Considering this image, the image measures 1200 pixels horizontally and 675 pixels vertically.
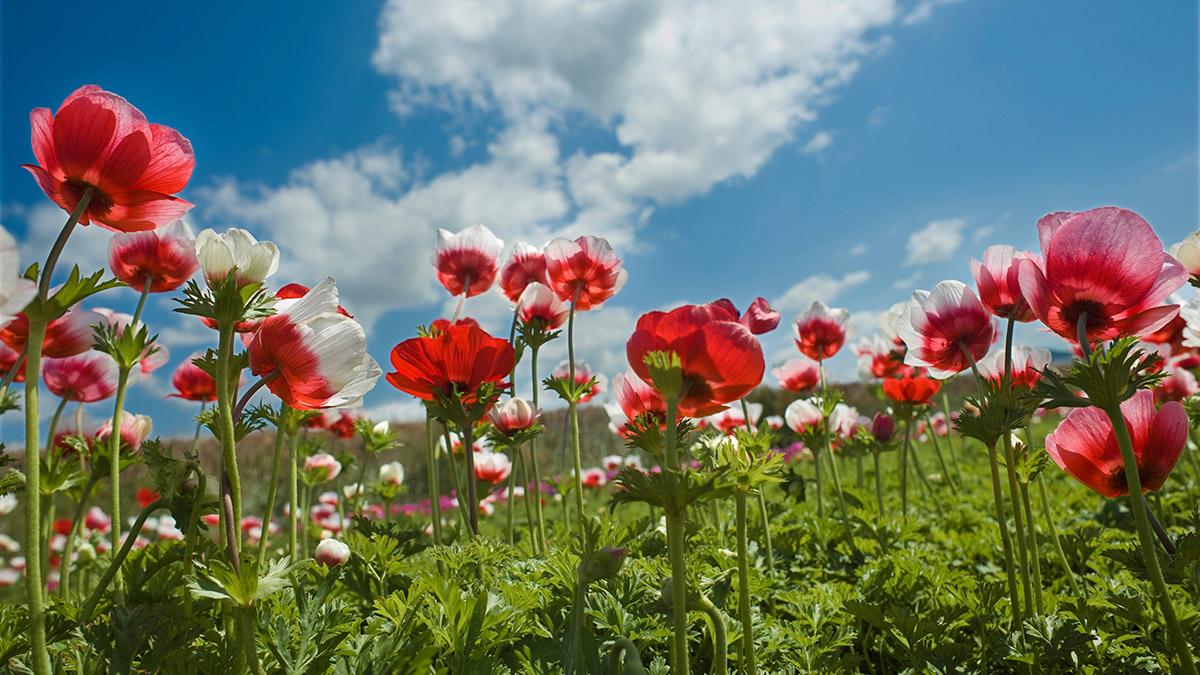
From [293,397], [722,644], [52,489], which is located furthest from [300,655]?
[52,489]

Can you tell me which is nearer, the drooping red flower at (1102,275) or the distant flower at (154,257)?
the drooping red flower at (1102,275)

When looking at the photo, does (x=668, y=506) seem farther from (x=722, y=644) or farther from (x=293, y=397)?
(x=293, y=397)

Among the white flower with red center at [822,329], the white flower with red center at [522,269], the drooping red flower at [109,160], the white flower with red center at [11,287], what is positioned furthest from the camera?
the white flower with red center at [822,329]

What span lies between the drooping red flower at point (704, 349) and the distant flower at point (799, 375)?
8.40 ft

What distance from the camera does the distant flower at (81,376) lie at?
6.90 ft

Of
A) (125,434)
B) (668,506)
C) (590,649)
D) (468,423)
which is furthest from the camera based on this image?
(125,434)

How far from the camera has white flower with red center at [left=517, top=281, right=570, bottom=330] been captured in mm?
2373

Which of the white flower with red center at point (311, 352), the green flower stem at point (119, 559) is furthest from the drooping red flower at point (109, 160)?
the green flower stem at point (119, 559)

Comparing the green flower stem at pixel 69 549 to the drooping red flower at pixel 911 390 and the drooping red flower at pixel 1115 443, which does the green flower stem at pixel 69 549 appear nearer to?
the drooping red flower at pixel 1115 443

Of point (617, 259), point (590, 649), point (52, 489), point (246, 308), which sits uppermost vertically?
point (617, 259)

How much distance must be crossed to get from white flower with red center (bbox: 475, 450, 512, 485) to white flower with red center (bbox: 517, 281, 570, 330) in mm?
903

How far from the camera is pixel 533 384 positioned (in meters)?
2.38

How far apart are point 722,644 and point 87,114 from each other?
132 cm

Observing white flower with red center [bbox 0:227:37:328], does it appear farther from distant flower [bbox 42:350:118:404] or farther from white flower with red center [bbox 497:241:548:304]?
white flower with red center [bbox 497:241:548:304]
